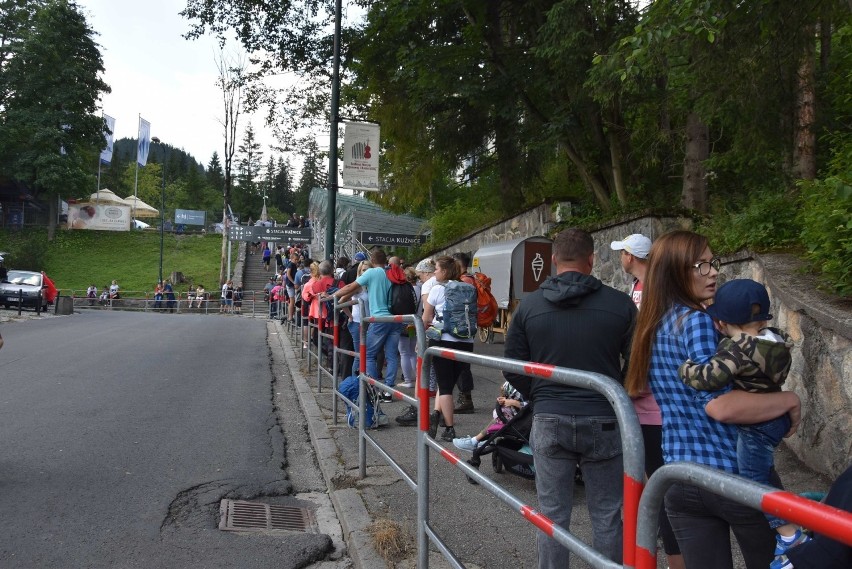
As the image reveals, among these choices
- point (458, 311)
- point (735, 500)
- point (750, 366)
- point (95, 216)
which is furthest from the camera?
point (95, 216)

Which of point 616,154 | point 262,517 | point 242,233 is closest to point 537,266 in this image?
point 616,154

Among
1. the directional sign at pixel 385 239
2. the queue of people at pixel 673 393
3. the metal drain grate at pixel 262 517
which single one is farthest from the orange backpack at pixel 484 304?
the directional sign at pixel 385 239

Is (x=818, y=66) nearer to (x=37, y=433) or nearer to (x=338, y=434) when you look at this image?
(x=338, y=434)

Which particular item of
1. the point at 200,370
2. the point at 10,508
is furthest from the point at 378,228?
the point at 10,508

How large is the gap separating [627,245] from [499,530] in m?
1.78

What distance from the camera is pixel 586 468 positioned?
10.8 ft

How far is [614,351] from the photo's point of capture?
133 inches

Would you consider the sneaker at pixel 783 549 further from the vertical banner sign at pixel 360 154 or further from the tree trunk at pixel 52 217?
the tree trunk at pixel 52 217

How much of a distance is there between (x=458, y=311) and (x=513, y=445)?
2.05m

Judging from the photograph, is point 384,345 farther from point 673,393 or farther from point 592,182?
point 592,182

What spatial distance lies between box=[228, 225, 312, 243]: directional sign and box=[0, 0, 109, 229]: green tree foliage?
36.8 meters

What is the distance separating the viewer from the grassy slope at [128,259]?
5191 centimetres

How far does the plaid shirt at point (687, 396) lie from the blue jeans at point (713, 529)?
167mm

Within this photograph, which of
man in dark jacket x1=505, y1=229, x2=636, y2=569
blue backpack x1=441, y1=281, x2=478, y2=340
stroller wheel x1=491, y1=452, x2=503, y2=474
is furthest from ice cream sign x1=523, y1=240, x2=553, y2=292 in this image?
man in dark jacket x1=505, y1=229, x2=636, y2=569
